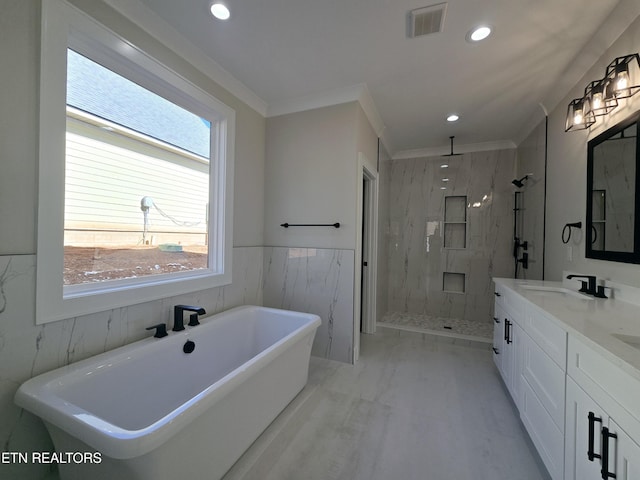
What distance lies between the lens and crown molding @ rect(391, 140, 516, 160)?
3.66 metres

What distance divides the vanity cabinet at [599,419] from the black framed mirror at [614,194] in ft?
3.01

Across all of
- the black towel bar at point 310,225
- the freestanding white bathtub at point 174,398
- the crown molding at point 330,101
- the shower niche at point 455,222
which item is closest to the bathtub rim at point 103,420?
the freestanding white bathtub at point 174,398

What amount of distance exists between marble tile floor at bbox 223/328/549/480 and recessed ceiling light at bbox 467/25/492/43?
264 centimetres

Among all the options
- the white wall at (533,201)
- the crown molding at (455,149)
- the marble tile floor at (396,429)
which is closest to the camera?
the marble tile floor at (396,429)

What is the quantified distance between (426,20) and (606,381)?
206 cm

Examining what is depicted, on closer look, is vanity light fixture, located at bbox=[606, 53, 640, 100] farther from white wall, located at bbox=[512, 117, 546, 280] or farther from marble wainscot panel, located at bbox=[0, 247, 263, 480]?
marble wainscot panel, located at bbox=[0, 247, 263, 480]

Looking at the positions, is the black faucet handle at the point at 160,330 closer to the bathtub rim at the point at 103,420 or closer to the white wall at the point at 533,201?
the bathtub rim at the point at 103,420

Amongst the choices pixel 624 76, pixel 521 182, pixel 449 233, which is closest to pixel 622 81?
pixel 624 76

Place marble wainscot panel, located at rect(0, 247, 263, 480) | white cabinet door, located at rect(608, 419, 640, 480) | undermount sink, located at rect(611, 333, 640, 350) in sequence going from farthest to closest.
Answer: marble wainscot panel, located at rect(0, 247, 263, 480) < undermount sink, located at rect(611, 333, 640, 350) < white cabinet door, located at rect(608, 419, 640, 480)

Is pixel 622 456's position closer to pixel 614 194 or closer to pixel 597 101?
pixel 614 194

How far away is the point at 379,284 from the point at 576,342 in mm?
2588

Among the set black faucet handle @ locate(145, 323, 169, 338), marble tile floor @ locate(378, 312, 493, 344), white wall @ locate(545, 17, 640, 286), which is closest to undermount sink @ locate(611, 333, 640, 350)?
white wall @ locate(545, 17, 640, 286)

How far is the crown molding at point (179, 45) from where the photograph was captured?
157 cm

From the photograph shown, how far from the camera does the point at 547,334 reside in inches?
52.7
